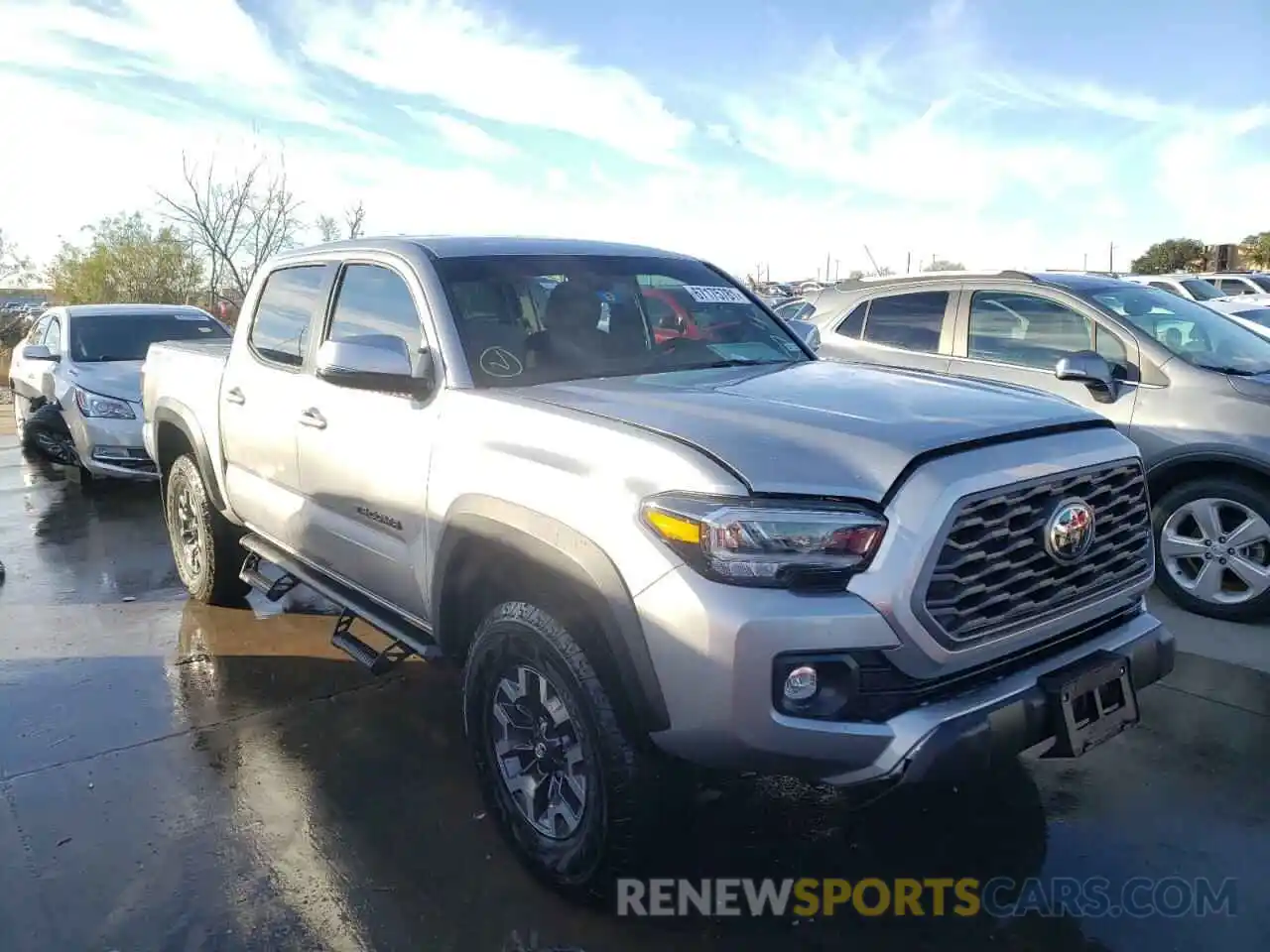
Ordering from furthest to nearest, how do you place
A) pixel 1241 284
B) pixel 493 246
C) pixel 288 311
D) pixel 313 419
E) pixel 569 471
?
pixel 1241 284 < pixel 288 311 < pixel 313 419 < pixel 493 246 < pixel 569 471

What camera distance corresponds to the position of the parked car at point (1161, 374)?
4.90 m

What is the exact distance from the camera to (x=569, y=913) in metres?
2.79

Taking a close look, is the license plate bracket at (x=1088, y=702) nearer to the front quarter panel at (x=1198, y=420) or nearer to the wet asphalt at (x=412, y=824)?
the wet asphalt at (x=412, y=824)

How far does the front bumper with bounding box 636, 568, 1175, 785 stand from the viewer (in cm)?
225

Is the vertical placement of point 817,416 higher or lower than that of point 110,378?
higher

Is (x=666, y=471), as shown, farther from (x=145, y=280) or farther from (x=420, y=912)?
(x=145, y=280)

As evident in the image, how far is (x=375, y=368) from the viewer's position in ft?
10.5

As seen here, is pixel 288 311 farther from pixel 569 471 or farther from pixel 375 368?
pixel 569 471

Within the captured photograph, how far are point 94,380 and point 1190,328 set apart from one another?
845 centimetres

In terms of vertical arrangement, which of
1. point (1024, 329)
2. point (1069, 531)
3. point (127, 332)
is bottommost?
point (1069, 531)

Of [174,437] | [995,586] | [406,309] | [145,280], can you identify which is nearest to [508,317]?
[406,309]

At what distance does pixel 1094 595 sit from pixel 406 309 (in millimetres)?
2516

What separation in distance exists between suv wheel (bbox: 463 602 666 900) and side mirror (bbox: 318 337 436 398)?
34.1 inches

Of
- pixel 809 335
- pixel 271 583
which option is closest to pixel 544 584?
pixel 809 335
